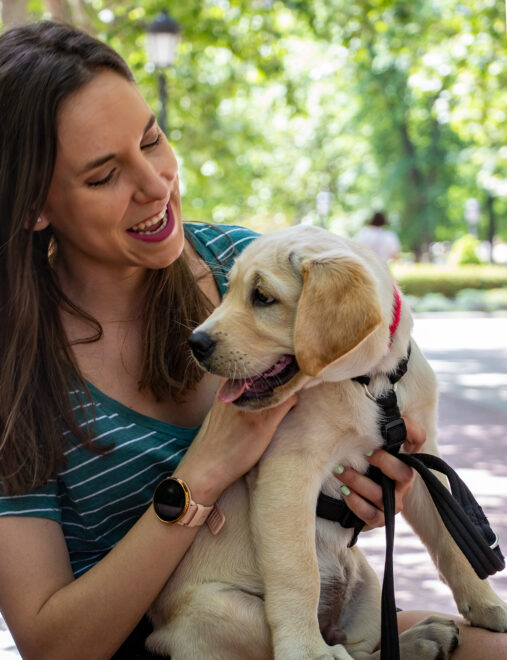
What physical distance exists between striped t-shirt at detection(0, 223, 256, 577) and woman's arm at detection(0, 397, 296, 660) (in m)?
0.10

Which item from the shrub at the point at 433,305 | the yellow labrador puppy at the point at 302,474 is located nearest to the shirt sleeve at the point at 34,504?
the yellow labrador puppy at the point at 302,474

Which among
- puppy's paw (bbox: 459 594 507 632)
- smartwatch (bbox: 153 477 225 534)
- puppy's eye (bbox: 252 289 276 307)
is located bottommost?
puppy's paw (bbox: 459 594 507 632)

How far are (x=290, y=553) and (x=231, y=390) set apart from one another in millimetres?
479

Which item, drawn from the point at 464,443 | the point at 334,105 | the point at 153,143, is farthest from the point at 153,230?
the point at 334,105

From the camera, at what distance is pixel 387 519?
2266mm

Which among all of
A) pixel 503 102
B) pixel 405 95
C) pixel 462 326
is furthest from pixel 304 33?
pixel 405 95

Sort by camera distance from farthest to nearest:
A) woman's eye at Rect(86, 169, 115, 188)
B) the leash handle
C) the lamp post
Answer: the lamp post
woman's eye at Rect(86, 169, 115, 188)
the leash handle

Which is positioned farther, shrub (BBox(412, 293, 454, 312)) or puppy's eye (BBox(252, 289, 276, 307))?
shrub (BBox(412, 293, 454, 312))

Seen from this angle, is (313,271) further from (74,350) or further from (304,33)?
(304,33)

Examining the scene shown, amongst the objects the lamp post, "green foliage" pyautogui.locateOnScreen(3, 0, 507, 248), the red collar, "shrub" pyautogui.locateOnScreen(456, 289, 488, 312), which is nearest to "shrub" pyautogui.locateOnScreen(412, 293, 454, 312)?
"shrub" pyautogui.locateOnScreen(456, 289, 488, 312)

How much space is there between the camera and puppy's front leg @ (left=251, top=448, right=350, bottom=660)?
6.93 ft

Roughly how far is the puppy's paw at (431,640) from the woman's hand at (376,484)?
1.04ft

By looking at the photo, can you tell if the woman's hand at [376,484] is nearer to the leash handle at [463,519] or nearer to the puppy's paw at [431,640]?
the leash handle at [463,519]

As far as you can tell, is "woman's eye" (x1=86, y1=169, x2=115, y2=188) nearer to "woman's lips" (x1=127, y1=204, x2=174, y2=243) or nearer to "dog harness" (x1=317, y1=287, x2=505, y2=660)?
"woman's lips" (x1=127, y1=204, x2=174, y2=243)
